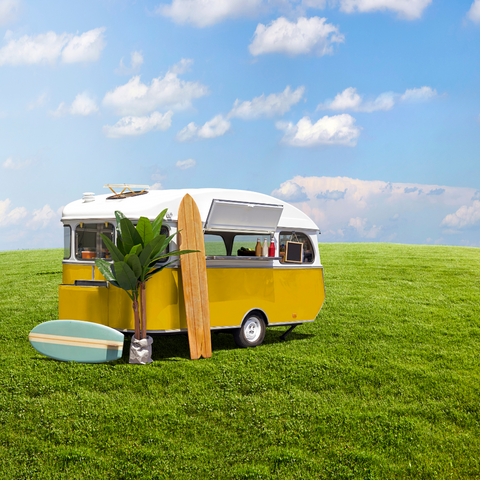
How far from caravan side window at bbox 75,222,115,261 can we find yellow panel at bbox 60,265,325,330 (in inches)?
10.3

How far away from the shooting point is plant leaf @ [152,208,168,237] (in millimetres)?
8500

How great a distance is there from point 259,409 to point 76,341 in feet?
11.6

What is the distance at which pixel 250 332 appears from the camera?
33.2 ft

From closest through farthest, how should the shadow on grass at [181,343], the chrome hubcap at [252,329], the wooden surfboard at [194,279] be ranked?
the wooden surfboard at [194,279], the shadow on grass at [181,343], the chrome hubcap at [252,329]

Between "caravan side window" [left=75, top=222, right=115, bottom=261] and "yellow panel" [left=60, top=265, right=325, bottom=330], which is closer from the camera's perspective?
"yellow panel" [left=60, top=265, right=325, bottom=330]

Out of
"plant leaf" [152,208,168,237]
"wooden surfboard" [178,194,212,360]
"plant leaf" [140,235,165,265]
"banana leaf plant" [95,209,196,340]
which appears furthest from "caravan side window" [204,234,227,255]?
"plant leaf" [140,235,165,265]

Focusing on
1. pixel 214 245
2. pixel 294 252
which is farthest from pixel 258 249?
pixel 214 245

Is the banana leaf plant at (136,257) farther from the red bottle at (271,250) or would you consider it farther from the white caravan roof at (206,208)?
the red bottle at (271,250)

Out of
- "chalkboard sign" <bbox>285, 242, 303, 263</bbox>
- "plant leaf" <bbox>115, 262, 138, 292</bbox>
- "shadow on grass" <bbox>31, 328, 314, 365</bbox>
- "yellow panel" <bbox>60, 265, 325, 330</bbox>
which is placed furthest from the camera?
"chalkboard sign" <bbox>285, 242, 303, 263</bbox>

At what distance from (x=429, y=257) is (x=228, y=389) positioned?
18073 mm

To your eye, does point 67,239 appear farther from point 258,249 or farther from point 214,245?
point 258,249

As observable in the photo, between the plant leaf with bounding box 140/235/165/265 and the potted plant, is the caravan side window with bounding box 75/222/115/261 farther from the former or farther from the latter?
the plant leaf with bounding box 140/235/165/265

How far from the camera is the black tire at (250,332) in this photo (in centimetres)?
985

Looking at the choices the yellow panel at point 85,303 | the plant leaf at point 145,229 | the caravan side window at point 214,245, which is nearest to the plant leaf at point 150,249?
the plant leaf at point 145,229
